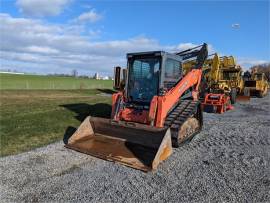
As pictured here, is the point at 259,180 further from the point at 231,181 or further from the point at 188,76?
the point at 188,76

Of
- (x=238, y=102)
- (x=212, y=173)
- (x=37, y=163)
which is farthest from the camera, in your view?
(x=238, y=102)

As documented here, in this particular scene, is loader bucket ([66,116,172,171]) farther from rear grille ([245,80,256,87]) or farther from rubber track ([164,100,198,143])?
rear grille ([245,80,256,87])

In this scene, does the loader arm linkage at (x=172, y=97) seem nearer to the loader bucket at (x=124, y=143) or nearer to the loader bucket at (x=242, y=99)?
the loader bucket at (x=124, y=143)

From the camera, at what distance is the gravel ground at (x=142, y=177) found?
4.53 m

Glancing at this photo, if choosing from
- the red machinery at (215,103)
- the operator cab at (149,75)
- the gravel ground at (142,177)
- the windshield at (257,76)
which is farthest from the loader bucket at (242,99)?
the gravel ground at (142,177)

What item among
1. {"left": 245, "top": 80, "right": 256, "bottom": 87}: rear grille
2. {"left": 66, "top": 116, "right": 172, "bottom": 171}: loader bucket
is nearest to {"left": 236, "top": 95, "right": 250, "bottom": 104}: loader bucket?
{"left": 245, "top": 80, "right": 256, "bottom": 87}: rear grille

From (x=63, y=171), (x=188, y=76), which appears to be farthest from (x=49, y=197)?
(x=188, y=76)

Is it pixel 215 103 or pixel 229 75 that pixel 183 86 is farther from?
pixel 229 75

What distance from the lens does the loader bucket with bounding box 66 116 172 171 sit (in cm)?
593

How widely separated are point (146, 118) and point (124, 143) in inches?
33.6

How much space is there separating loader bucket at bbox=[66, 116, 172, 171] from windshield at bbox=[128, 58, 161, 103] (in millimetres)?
1201

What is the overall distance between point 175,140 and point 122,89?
102 inches

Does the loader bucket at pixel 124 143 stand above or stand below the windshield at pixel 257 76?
below

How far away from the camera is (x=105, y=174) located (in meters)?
5.43
